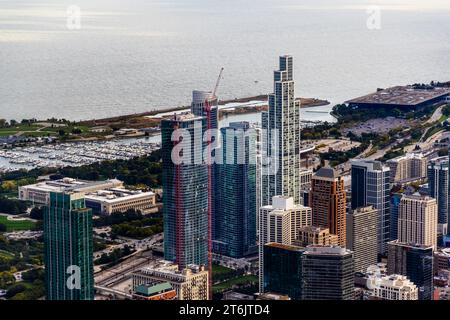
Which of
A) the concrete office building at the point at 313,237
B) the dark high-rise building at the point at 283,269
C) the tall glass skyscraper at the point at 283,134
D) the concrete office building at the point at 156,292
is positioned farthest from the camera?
the tall glass skyscraper at the point at 283,134

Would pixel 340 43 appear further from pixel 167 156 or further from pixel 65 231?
pixel 65 231

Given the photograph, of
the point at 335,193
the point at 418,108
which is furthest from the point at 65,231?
the point at 418,108

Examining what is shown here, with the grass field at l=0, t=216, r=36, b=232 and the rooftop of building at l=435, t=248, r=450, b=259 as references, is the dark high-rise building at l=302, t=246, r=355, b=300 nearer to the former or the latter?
the rooftop of building at l=435, t=248, r=450, b=259

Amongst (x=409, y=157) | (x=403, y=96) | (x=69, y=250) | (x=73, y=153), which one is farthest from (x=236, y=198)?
(x=403, y=96)

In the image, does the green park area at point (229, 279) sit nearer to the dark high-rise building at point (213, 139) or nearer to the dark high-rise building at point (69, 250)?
the dark high-rise building at point (213, 139)

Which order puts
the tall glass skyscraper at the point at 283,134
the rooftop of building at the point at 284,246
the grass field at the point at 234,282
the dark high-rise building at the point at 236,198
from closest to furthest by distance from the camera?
1. the rooftop of building at the point at 284,246
2. the grass field at the point at 234,282
3. the dark high-rise building at the point at 236,198
4. the tall glass skyscraper at the point at 283,134

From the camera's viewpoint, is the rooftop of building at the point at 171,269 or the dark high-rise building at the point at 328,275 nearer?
the dark high-rise building at the point at 328,275

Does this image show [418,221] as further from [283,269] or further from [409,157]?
[409,157]

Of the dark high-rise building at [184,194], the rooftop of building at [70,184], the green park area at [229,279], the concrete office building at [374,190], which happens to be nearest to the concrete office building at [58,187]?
the rooftop of building at [70,184]

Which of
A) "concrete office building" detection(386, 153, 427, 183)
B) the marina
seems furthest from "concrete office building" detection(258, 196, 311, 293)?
the marina
